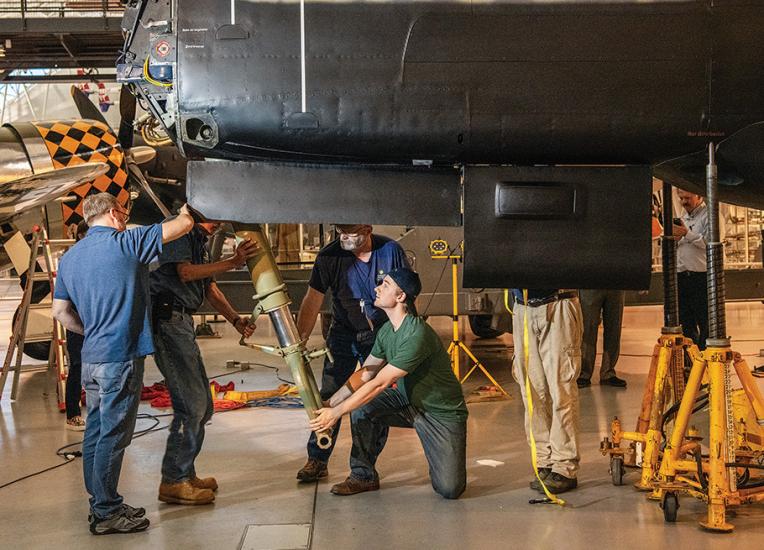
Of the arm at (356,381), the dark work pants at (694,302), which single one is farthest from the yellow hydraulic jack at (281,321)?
the dark work pants at (694,302)

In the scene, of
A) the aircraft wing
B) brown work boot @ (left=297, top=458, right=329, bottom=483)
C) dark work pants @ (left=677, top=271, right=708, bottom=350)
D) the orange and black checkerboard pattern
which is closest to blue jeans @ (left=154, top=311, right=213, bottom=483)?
brown work boot @ (left=297, top=458, right=329, bottom=483)

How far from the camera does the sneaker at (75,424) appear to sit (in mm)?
6977

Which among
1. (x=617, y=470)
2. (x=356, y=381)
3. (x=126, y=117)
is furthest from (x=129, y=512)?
(x=126, y=117)

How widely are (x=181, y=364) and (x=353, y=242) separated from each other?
1.24 meters

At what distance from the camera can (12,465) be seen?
5.96 m

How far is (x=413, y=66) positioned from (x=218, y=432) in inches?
156

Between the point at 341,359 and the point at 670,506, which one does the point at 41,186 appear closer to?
the point at 341,359

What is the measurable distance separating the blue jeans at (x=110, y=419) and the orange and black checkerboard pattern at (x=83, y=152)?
245 inches

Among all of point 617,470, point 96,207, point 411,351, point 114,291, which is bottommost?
point 617,470

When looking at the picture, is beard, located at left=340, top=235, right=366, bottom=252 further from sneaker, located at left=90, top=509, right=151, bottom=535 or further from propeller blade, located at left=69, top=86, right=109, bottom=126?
propeller blade, located at left=69, top=86, right=109, bottom=126

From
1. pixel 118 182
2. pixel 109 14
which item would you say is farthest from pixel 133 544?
pixel 109 14

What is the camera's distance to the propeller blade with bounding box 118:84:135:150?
34.3 ft

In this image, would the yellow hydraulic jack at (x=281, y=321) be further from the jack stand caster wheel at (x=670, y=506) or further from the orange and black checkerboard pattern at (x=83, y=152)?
the orange and black checkerboard pattern at (x=83, y=152)

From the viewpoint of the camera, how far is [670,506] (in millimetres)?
4262
